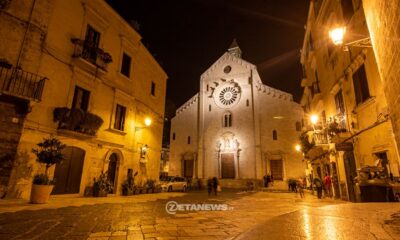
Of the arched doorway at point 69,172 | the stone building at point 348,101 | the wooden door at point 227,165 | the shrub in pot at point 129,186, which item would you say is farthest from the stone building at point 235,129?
the arched doorway at point 69,172

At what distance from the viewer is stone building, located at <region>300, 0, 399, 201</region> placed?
7.96 meters

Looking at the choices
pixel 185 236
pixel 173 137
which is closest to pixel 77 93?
pixel 185 236

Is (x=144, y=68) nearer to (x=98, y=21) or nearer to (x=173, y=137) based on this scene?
(x=98, y=21)

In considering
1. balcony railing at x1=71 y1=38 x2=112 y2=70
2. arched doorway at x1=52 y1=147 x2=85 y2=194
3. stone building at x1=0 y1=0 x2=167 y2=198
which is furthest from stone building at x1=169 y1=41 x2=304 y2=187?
balcony railing at x1=71 y1=38 x2=112 y2=70

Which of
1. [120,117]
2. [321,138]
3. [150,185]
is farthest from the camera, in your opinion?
[150,185]

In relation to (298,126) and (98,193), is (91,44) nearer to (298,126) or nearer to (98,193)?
(98,193)

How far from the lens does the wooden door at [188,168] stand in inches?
1201

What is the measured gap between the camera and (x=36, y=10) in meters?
9.43

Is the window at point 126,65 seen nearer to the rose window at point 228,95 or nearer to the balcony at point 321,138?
the balcony at point 321,138

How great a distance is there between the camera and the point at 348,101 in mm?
10734

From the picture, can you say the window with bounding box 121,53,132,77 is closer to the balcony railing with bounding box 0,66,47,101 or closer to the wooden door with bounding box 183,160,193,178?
the balcony railing with bounding box 0,66,47,101

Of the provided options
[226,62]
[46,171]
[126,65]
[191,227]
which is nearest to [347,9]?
[191,227]

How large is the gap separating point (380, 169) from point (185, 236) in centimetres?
729

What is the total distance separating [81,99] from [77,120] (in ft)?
6.01
